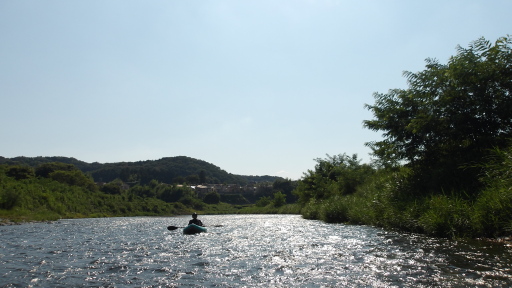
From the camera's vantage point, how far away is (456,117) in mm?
18875

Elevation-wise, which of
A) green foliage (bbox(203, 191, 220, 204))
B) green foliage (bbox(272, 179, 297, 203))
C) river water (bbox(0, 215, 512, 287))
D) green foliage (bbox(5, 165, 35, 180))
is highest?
green foliage (bbox(272, 179, 297, 203))

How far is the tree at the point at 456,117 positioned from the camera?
18.3 meters

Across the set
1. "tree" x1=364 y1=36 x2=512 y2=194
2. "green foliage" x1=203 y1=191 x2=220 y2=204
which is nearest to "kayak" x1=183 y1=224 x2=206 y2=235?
"tree" x1=364 y1=36 x2=512 y2=194

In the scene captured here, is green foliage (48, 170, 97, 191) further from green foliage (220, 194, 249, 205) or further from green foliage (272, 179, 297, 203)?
green foliage (272, 179, 297, 203)

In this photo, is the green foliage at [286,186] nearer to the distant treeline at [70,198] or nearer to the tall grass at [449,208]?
the distant treeline at [70,198]

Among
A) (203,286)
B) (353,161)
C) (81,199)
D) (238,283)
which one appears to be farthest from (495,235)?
(81,199)

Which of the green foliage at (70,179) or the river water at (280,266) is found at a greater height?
the green foliage at (70,179)

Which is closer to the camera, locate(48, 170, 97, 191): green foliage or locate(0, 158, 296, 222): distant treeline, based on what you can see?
locate(0, 158, 296, 222): distant treeline

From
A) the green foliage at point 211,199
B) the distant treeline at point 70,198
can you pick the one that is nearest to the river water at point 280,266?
the distant treeline at point 70,198

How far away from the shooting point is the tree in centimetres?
1834

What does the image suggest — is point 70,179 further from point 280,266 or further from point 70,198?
point 280,266

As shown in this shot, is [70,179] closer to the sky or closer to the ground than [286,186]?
closer to the ground

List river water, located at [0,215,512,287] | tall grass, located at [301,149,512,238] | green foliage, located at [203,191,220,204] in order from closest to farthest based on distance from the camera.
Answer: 1. river water, located at [0,215,512,287]
2. tall grass, located at [301,149,512,238]
3. green foliage, located at [203,191,220,204]

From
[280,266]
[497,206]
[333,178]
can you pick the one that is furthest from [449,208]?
[333,178]
